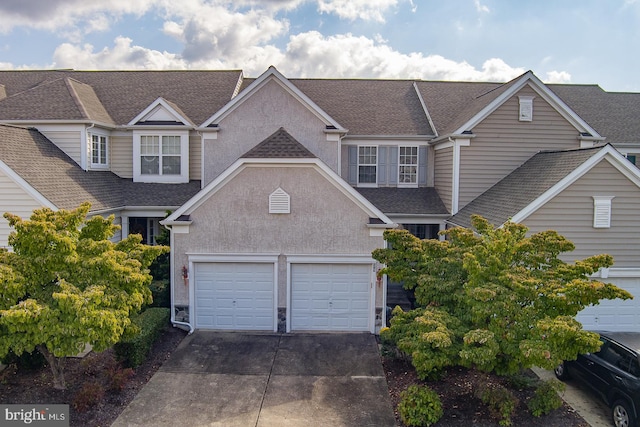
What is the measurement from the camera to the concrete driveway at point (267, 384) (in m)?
9.89

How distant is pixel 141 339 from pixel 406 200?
1125cm

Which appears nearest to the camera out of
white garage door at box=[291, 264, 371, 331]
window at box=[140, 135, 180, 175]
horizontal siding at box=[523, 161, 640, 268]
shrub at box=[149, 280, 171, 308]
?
horizontal siding at box=[523, 161, 640, 268]

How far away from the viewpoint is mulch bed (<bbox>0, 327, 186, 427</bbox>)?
9836mm

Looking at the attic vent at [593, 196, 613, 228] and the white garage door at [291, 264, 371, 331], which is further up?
the attic vent at [593, 196, 613, 228]

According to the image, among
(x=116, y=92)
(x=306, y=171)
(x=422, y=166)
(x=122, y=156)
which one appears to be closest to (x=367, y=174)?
(x=422, y=166)

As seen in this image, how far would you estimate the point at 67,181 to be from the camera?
53.5ft

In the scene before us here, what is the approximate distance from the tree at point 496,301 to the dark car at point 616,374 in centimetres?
157

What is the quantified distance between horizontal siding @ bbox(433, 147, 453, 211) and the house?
0.11m

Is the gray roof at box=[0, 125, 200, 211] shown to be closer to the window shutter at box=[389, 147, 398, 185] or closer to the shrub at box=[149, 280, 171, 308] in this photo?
the shrub at box=[149, 280, 171, 308]

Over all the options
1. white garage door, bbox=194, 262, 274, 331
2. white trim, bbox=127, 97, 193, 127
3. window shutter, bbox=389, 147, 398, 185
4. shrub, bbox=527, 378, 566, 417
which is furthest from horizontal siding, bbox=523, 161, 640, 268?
white trim, bbox=127, 97, 193, 127

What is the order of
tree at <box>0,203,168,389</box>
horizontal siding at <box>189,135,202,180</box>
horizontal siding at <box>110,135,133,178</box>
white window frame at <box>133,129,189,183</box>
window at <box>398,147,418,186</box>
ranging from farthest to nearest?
window at <box>398,147,418,186</box>, horizontal siding at <box>110,135,133,178</box>, horizontal siding at <box>189,135,202,180</box>, white window frame at <box>133,129,189,183</box>, tree at <box>0,203,168,389</box>

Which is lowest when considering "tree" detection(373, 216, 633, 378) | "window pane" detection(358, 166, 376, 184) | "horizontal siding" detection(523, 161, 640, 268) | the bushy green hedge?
the bushy green hedge

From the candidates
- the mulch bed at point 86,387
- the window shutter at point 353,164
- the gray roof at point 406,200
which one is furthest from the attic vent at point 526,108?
the mulch bed at point 86,387

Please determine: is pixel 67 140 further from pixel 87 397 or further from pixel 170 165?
pixel 87 397
